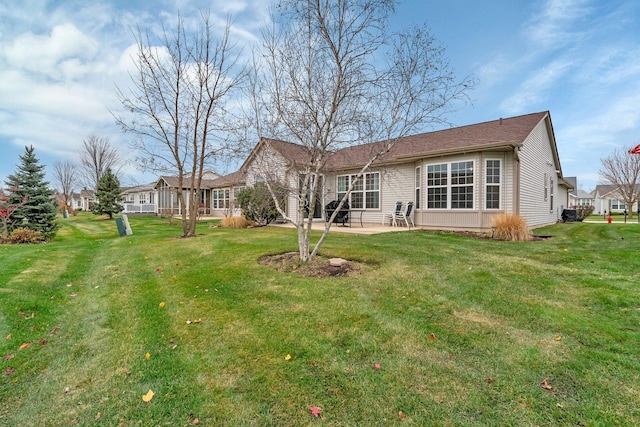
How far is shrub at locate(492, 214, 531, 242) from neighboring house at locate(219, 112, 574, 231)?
40.3 inches

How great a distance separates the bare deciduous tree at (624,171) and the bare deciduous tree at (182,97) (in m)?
34.3

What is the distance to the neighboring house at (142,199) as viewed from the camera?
31.0 meters

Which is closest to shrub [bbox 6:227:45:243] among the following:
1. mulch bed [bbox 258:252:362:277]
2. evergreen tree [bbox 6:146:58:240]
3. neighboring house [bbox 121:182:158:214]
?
evergreen tree [bbox 6:146:58:240]

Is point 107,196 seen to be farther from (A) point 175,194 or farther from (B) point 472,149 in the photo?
(B) point 472,149

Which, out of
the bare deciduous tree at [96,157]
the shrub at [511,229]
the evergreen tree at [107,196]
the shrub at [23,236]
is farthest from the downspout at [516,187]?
the bare deciduous tree at [96,157]

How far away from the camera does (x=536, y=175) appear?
40.7 ft

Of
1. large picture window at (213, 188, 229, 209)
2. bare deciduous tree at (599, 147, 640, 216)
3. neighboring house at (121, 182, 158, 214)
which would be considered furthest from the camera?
neighboring house at (121, 182, 158, 214)

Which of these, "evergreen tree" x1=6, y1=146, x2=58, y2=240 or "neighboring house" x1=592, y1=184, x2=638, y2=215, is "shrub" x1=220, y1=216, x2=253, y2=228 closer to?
"evergreen tree" x1=6, y1=146, x2=58, y2=240

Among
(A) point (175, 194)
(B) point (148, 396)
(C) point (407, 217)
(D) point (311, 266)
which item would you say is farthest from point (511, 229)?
(A) point (175, 194)

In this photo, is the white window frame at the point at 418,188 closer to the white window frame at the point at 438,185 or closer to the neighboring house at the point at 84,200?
the white window frame at the point at 438,185

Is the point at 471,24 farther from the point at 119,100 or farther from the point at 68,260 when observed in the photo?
the point at 68,260

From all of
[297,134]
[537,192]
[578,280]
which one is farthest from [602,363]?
[537,192]

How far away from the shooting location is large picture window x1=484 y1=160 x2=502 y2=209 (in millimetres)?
10414

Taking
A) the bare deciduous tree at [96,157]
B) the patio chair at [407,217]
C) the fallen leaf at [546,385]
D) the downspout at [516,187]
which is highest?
the bare deciduous tree at [96,157]
